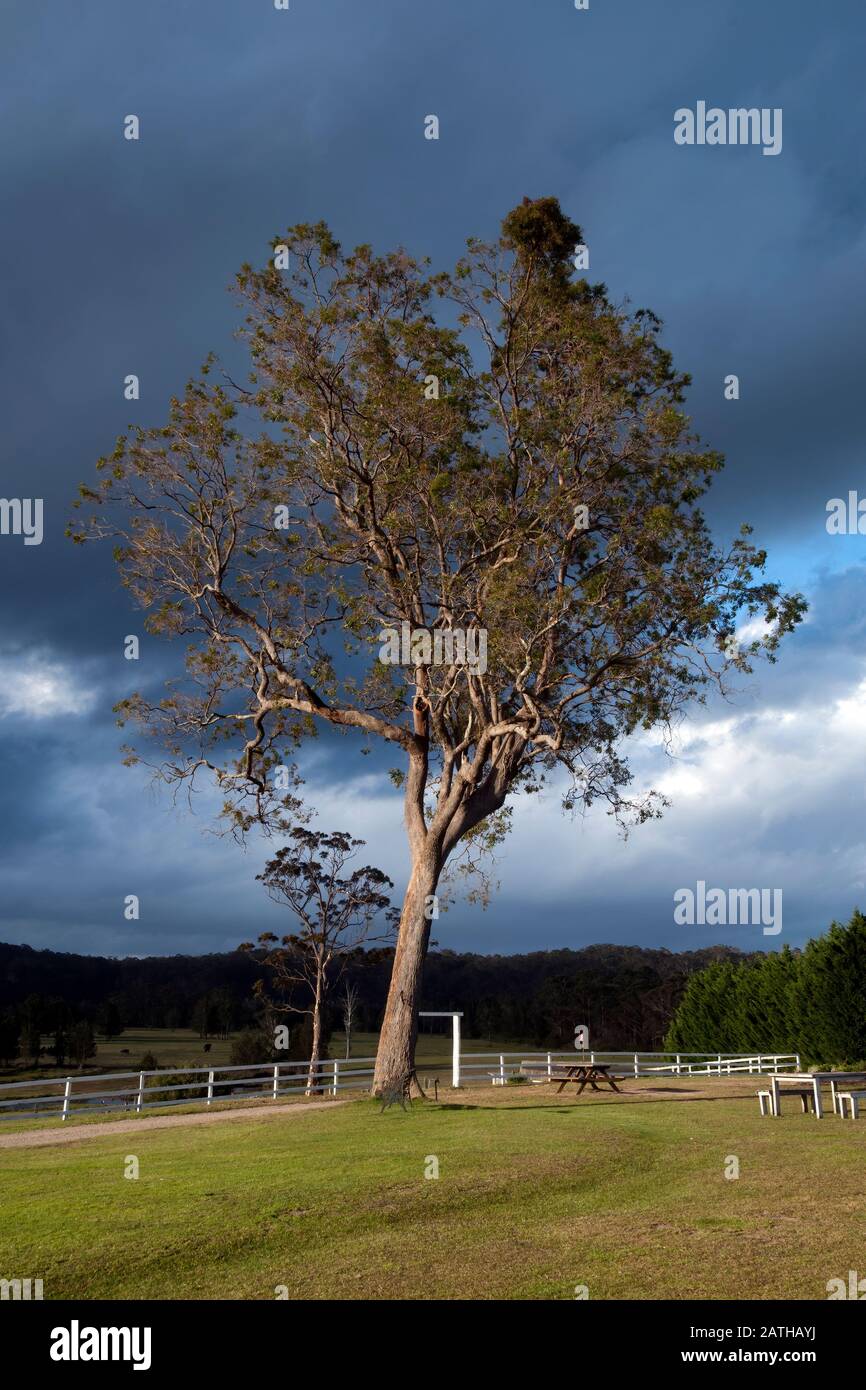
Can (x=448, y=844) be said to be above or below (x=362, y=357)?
below

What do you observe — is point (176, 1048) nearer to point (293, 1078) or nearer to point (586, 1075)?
point (293, 1078)

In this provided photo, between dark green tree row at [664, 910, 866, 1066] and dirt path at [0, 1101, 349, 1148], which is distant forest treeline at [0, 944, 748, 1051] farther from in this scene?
dirt path at [0, 1101, 349, 1148]

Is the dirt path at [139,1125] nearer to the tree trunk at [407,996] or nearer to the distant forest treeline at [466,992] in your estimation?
the tree trunk at [407,996]

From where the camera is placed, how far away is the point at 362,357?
25656 mm

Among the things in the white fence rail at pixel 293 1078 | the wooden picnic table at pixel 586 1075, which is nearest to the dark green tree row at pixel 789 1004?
the white fence rail at pixel 293 1078

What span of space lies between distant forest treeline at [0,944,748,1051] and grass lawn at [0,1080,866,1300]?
→ 59510mm

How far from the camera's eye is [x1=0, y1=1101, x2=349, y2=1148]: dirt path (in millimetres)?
19750

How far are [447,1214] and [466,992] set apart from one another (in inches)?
4176

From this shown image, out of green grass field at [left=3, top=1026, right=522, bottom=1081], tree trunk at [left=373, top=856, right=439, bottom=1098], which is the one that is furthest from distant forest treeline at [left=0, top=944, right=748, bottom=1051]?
tree trunk at [left=373, top=856, right=439, bottom=1098]

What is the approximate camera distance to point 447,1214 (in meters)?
10.6

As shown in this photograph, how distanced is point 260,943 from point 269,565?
900 inches
